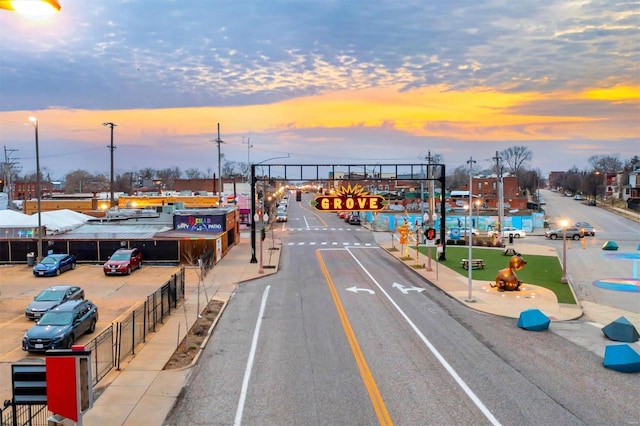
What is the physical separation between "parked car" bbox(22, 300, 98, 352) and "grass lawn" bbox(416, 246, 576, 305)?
71.5 ft

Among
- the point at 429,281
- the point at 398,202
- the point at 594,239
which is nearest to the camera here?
the point at 429,281

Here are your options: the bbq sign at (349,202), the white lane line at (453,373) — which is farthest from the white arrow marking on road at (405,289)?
the bbq sign at (349,202)

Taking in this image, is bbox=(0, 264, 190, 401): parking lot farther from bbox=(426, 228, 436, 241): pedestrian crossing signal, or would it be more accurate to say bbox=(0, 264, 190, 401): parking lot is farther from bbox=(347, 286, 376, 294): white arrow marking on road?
bbox=(426, 228, 436, 241): pedestrian crossing signal

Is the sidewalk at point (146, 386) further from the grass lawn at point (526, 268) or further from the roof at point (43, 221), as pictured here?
the roof at point (43, 221)

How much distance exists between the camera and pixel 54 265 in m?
34.3

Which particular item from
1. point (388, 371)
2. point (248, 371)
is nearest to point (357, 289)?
point (388, 371)

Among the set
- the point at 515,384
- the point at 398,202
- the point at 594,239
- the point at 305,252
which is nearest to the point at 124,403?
the point at 515,384

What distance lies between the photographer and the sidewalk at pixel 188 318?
12.5 m

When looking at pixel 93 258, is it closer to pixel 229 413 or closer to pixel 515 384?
pixel 229 413

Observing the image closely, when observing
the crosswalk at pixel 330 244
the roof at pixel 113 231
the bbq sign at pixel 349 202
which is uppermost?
the bbq sign at pixel 349 202

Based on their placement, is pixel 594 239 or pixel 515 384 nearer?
pixel 515 384

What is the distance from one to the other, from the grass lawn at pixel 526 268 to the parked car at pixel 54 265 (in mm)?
27246

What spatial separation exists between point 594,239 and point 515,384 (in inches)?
1984

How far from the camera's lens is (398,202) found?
401 ft
